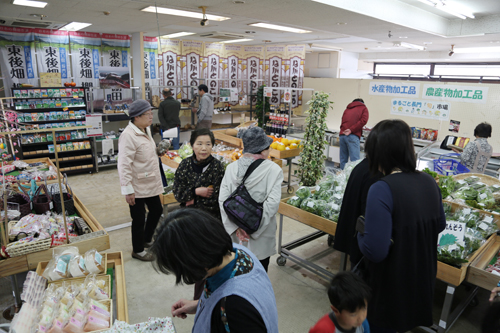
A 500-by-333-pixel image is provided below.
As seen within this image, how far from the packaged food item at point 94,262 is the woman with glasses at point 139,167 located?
3.05 feet

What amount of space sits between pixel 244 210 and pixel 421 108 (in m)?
6.53

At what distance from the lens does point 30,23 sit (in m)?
6.62

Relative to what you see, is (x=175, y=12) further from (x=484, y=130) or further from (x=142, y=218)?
(x=484, y=130)

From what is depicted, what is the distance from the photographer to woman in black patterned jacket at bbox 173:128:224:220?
10.0 feet

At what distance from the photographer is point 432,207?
5.93 feet

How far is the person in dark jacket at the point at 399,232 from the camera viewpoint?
1.75 meters

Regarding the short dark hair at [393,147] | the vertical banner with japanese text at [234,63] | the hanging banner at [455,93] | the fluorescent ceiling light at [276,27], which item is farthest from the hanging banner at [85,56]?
the short dark hair at [393,147]

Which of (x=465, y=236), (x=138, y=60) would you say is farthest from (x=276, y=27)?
(x=465, y=236)

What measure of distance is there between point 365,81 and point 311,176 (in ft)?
13.8

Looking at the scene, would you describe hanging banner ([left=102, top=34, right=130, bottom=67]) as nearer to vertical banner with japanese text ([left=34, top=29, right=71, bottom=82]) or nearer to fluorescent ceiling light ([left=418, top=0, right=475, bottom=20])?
vertical banner with japanese text ([left=34, top=29, right=71, bottom=82])

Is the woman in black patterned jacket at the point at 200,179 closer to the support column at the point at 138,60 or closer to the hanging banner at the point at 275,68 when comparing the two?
the support column at the point at 138,60

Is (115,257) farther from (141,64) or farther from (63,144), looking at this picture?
(141,64)

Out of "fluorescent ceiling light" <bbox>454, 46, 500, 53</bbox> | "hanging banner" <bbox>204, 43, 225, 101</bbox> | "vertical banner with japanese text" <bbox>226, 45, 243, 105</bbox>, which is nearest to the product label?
"hanging banner" <bbox>204, 43, 225, 101</bbox>

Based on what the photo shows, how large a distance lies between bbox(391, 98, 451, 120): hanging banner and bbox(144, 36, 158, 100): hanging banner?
20.6 ft
